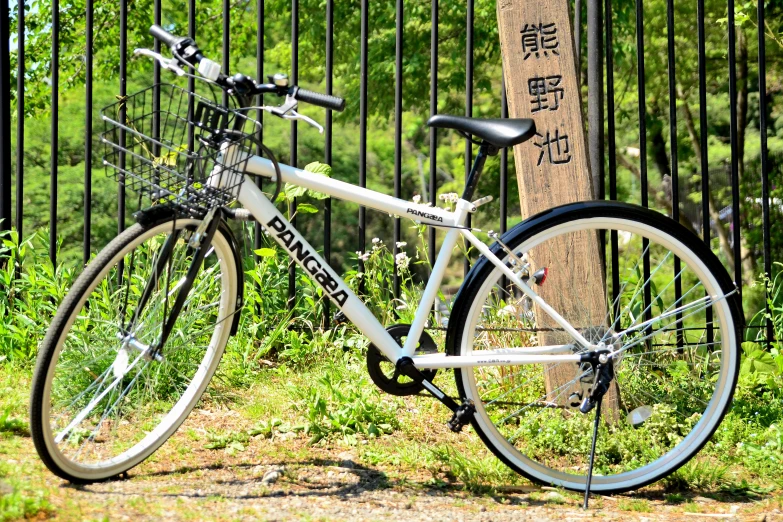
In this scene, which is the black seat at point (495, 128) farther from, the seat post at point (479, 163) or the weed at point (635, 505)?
the weed at point (635, 505)

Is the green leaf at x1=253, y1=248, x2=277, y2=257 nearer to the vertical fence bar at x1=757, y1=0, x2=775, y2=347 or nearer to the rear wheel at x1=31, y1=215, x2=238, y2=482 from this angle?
the rear wheel at x1=31, y1=215, x2=238, y2=482

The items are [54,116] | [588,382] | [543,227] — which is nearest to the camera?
[543,227]

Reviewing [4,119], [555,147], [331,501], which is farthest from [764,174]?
[4,119]

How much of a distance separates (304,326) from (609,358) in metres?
1.79

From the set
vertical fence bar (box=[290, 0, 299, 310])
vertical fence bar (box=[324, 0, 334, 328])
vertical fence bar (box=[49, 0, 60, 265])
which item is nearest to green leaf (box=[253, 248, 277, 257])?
vertical fence bar (box=[290, 0, 299, 310])

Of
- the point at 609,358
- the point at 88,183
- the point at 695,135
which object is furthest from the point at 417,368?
the point at 695,135

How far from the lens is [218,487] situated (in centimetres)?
311

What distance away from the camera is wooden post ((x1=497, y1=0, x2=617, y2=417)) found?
364 centimetres

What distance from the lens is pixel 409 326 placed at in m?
3.27

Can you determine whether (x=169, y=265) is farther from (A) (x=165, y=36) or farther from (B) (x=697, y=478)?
(B) (x=697, y=478)

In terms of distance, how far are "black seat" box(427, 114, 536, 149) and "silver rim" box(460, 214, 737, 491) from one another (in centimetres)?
35

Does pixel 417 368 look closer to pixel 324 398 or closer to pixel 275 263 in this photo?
pixel 324 398

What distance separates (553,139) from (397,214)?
87cm

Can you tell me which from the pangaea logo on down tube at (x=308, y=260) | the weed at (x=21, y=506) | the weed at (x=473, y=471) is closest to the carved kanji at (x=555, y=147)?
the pangaea logo on down tube at (x=308, y=260)
